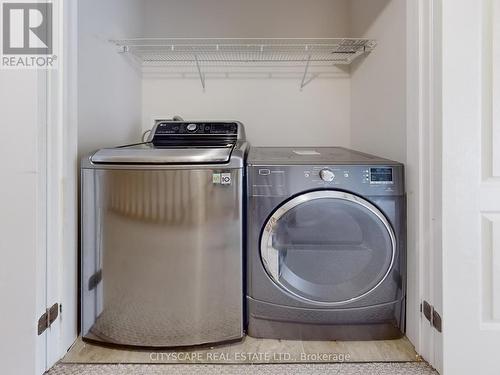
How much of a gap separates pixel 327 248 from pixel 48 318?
1.09 metres

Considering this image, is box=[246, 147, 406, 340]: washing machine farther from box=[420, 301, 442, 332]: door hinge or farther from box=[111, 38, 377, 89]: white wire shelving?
box=[111, 38, 377, 89]: white wire shelving

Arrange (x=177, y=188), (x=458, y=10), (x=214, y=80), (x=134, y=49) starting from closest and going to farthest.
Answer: (x=458, y=10) → (x=177, y=188) → (x=134, y=49) → (x=214, y=80)

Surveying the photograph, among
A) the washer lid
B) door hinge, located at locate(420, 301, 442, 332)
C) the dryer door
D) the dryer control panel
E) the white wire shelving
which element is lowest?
door hinge, located at locate(420, 301, 442, 332)

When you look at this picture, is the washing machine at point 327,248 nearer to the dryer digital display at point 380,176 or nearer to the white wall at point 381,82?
the dryer digital display at point 380,176

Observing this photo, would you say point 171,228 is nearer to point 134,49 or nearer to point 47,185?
point 47,185

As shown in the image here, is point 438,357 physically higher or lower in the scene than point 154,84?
lower

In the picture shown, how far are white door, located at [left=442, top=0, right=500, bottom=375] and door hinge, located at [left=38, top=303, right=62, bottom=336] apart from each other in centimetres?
142

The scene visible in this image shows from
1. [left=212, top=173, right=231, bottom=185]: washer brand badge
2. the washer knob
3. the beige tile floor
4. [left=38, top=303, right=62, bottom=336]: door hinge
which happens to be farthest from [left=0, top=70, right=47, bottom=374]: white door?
the washer knob

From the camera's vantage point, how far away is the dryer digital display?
1278mm

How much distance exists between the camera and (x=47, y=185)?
1.11 m

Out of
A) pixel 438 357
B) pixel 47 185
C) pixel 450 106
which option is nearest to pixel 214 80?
pixel 47 185

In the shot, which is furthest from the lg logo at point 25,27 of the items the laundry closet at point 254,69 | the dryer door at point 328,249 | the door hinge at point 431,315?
the door hinge at point 431,315

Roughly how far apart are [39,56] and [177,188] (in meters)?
0.66

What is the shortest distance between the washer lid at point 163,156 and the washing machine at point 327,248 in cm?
16
